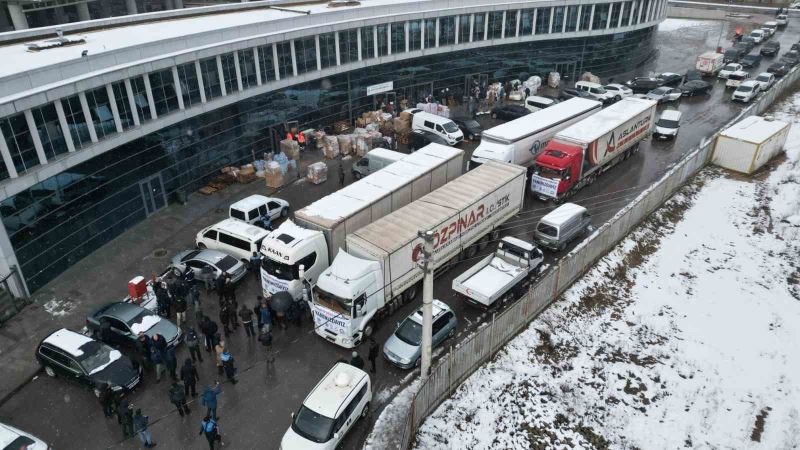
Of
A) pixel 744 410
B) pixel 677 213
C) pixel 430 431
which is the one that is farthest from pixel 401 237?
pixel 677 213

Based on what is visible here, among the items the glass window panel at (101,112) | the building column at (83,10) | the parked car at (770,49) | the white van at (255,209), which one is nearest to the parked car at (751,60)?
the parked car at (770,49)

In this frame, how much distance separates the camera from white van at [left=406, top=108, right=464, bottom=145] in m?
35.3

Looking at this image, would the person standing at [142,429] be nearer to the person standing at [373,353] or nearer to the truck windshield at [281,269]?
the truck windshield at [281,269]

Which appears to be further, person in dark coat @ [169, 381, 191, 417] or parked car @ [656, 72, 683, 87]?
parked car @ [656, 72, 683, 87]

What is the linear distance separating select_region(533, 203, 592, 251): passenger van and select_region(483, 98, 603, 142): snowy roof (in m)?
5.77

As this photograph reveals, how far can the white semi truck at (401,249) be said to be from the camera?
61.7 feet

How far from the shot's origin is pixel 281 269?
2042 centimetres

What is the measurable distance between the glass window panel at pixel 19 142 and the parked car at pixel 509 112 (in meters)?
29.7

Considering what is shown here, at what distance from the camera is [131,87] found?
80.2 ft

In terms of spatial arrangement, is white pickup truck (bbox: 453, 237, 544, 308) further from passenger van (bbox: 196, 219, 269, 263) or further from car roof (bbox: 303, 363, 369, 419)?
passenger van (bbox: 196, 219, 269, 263)

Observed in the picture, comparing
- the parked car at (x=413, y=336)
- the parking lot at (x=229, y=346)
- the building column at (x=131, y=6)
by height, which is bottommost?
the parking lot at (x=229, y=346)

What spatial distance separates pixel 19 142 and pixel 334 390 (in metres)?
15.2

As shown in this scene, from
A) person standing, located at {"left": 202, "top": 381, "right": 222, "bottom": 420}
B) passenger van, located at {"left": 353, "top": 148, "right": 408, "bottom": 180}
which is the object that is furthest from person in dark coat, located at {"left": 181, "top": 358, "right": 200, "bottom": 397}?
passenger van, located at {"left": 353, "top": 148, "right": 408, "bottom": 180}

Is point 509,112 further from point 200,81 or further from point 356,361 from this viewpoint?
point 356,361
